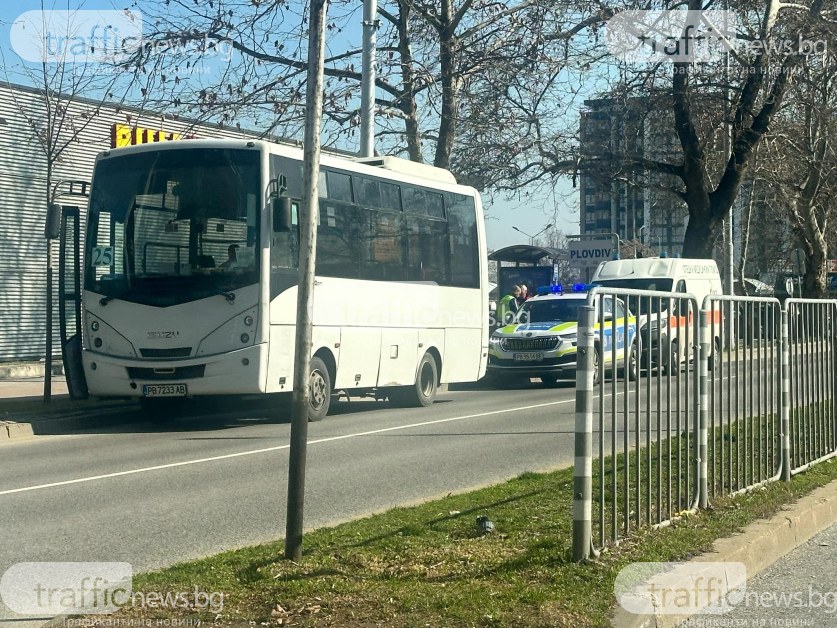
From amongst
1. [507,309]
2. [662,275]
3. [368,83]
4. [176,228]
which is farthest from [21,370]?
[662,275]

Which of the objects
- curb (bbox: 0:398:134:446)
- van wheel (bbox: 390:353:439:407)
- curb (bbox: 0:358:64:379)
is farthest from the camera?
curb (bbox: 0:358:64:379)

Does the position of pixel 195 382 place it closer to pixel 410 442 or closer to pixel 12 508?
pixel 410 442

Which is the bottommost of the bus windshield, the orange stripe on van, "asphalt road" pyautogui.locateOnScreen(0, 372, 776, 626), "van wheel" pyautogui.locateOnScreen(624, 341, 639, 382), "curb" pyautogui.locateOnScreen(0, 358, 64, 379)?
"asphalt road" pyautogui.locateOnScreen(0, 372, 776, 626)

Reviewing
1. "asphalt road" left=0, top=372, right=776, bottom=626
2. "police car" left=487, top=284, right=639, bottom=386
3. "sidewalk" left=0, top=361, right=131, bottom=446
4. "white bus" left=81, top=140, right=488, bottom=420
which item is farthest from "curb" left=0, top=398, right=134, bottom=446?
"police car" left=487, top=284, right=639, bottom=386

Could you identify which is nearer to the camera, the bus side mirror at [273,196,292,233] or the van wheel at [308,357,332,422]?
the bus side mirror at [273,196,292,233]

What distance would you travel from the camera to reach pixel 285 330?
615 inches

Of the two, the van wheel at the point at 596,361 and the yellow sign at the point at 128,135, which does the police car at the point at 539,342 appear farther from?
the van wheel at the point at 596,361

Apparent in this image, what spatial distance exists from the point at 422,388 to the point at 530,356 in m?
4.65

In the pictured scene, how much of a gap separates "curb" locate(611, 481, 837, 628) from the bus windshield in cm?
878

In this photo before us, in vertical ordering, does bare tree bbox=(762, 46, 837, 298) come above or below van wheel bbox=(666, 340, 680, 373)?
above

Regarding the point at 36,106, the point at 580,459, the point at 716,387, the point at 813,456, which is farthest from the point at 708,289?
the point at 580,459

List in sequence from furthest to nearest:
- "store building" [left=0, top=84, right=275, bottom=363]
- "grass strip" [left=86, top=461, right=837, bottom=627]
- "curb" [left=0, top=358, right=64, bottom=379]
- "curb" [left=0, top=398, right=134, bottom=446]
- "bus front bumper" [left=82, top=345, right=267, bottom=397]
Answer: "curb" [left=0, top=358, right=64, bottom=379] → "store building" [left=0, top=84, right=275, bottom=363] → "bus front bumper" [left=82, top=345, right=267, bottom=397] → "curb" [left=0, top=398, right=134, bottom=446] → "grass strip" [left=86, top=461, right=837, bottom=627]

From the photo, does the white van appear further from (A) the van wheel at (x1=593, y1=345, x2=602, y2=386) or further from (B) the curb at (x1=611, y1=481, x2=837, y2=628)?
(A) the van wheel at (x1=593, y1=345, x2=602, y2=386)

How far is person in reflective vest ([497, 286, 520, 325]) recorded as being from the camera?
25.1m
